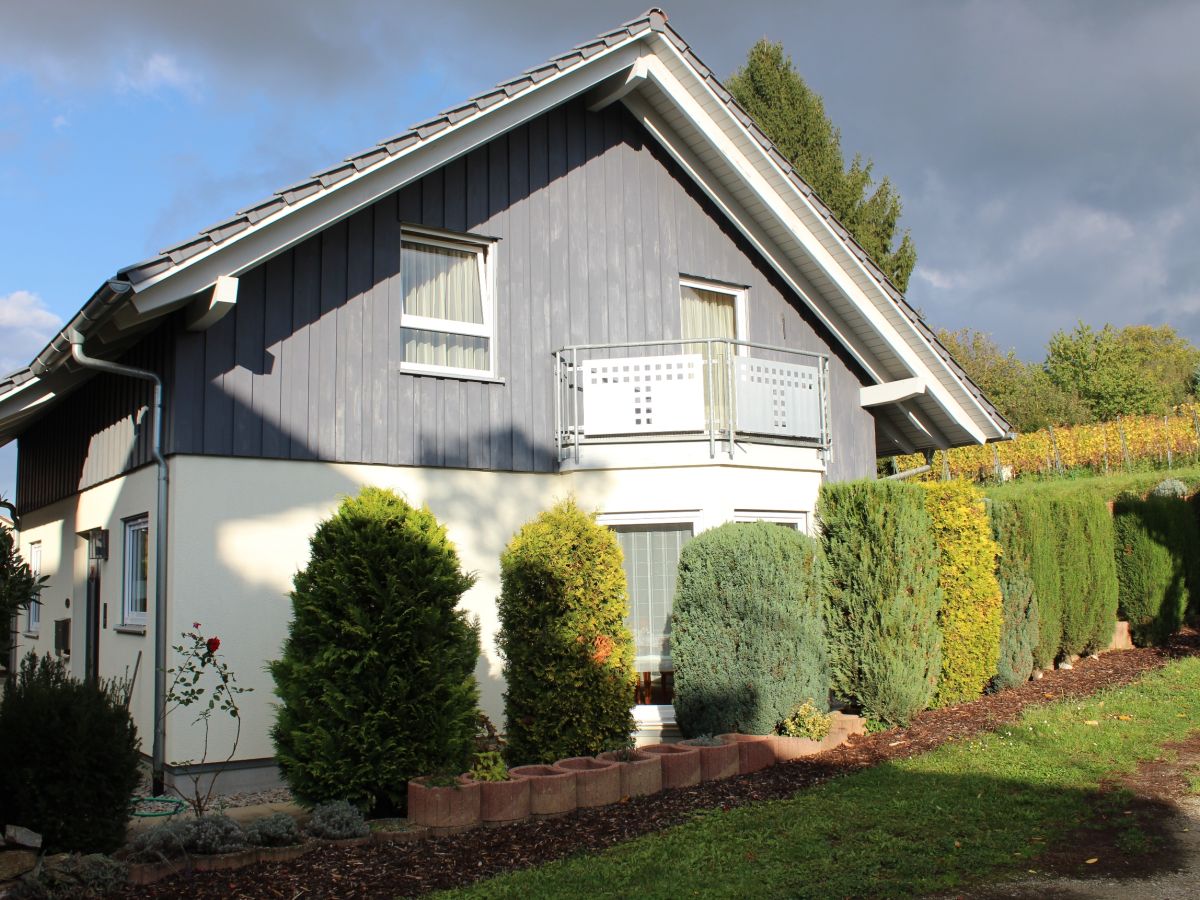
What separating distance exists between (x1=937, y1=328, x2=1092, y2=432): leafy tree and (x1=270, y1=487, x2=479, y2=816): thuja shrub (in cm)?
3760

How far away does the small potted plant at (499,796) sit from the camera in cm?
723

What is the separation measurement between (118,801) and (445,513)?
15.4 feet

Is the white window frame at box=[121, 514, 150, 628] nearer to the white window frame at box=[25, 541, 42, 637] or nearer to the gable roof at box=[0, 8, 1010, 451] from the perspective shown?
the gable roof at box=[0, 8, 1010, 451]

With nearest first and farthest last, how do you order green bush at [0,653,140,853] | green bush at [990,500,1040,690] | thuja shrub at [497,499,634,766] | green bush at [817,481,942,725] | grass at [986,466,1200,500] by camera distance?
green bush at [0,653,140,853], thuja shrub at [497,499,634,766], green bush at [817,481,942,725], green bush at [990,500,1040,690], grass at [986,466,1200,500]

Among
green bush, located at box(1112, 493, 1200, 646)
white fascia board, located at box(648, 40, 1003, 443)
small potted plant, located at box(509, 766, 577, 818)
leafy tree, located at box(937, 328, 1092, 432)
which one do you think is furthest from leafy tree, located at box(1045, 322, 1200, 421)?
small potted plant, located at box(509, 766, 577, 818)

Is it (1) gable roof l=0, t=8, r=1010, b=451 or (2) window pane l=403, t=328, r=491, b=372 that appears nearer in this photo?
(1) gable roof l=0, t=8, r=1010, b=451

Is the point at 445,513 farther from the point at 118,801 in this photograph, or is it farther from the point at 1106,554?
the point at 1106,554

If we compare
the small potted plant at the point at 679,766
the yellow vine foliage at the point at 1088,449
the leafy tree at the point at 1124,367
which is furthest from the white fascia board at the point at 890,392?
the leafy tree at the point at 1124,367

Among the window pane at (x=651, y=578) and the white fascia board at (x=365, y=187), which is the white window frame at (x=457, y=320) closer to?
the white fascia board at (x=365, y=187)

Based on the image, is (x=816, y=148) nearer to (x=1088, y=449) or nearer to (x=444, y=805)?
(x=1088, y=449)

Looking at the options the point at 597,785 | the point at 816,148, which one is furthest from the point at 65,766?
the point at 816,148

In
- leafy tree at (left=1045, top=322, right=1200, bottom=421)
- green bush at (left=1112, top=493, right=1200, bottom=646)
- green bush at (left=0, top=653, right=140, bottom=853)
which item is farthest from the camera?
leafy tree at (left=1045, top=322, right=1200, bottom=421)

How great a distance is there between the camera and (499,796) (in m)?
7.27

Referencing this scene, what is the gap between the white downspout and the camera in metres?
Answer: 8.66
